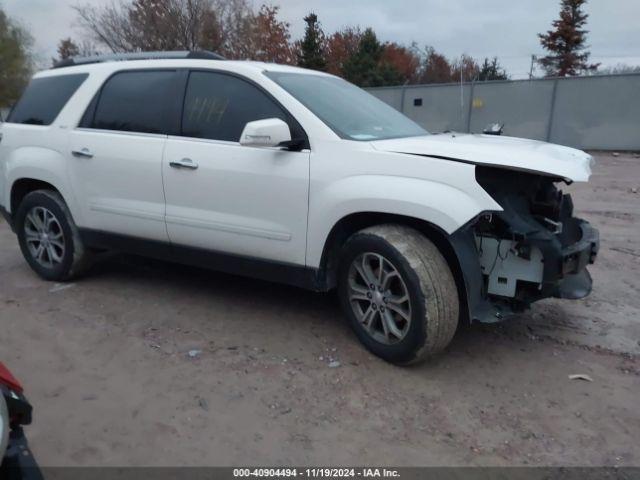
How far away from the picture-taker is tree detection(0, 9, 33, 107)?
116 feet

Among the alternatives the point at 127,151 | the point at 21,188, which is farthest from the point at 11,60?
the point at 127,151

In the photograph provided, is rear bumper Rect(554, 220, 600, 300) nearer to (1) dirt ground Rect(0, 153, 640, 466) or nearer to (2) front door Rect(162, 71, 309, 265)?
(1) dirt ground Rect(0, 153, 640, 466)

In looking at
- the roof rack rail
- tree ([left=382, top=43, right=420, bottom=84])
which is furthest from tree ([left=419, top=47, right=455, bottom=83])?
the roof rack rail

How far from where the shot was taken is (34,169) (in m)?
4.92

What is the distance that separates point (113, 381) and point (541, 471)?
7.75 ft

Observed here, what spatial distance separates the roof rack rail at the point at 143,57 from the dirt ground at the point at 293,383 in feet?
6.27

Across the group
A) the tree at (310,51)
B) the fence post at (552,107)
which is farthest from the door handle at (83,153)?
the tree at (310,51)

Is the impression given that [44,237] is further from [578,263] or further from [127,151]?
[578,263]

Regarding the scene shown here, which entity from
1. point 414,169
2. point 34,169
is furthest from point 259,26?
point 414,169

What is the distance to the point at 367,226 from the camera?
3641 mm

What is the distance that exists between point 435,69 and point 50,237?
46.0 m

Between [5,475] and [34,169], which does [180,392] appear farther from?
[34,169]

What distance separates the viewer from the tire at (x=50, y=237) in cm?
489

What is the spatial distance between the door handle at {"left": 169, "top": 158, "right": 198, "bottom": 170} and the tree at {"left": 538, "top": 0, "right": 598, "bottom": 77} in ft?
136
